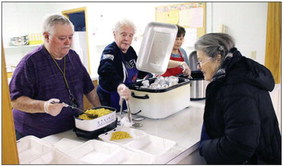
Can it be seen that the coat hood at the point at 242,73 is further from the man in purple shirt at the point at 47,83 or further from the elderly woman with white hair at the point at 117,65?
the man in purple shirt at the point at 47,83

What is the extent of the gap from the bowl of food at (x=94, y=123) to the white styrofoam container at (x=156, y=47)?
1.33 ft

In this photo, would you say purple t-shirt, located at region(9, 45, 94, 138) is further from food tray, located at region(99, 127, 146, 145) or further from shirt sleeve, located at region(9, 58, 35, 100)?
food tray, located at region(99, 127, 146, 145)

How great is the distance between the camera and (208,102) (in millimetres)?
1080

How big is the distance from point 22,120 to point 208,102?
3.64 feet

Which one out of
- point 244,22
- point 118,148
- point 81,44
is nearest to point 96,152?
point 118,148

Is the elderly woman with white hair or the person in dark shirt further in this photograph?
the person in dark shirt

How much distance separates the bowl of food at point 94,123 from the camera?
3.94 feet

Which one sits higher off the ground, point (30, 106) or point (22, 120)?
point (30, 106)

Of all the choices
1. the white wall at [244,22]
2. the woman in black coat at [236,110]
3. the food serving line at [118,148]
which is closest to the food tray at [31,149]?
the food serving line at [118,148]

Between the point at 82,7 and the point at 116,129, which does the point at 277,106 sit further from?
the point at 82,7

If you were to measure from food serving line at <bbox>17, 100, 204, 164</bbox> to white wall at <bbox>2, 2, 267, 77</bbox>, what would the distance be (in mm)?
922

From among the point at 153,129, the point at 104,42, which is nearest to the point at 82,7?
the point at 104,42

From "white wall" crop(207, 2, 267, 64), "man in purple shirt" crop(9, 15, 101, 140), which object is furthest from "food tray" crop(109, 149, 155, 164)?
"white wall" crop(207, 2, 267, 64)

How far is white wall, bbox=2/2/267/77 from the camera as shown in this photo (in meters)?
2.34
